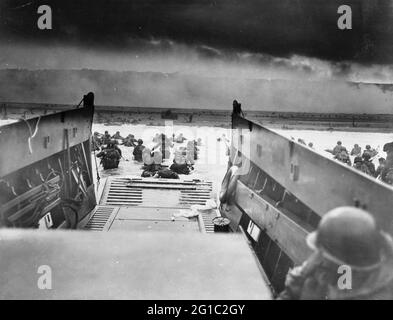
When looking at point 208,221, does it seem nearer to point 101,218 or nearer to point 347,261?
point 101,218

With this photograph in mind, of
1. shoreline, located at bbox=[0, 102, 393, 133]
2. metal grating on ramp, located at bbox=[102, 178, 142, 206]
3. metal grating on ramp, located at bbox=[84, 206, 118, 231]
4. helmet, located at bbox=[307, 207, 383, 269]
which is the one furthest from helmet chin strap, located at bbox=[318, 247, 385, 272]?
shoreline, located at bbox=[0, 102, 393, 133]

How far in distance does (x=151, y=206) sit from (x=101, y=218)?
804mm

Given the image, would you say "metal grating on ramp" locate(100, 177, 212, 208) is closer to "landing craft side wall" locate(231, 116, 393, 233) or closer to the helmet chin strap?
"landing craft side wall" locate(231, 116, 393, 233)

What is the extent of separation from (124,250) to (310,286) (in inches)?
39.4

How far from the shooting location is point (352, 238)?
53.3 inches

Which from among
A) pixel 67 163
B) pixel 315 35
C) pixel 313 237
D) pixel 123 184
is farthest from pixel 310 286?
Result: pixel 315 35

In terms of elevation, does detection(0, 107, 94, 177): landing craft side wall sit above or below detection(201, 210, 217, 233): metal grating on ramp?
above

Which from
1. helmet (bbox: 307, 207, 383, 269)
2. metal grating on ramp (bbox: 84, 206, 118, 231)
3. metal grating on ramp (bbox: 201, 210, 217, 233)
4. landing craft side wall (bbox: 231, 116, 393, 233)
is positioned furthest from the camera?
metal grating on ramp (bbox: 84, 206, 118, 231)

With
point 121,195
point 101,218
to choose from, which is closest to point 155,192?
point 121,195

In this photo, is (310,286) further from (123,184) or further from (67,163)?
(123,184)

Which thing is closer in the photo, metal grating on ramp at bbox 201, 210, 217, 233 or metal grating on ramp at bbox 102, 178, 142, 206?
metal grating on ramp at bbox 201, 210, 217, 233

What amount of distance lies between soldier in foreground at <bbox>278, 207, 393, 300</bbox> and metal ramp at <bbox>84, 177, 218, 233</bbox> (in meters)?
2.97

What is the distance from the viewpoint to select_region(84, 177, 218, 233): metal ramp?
186 inches

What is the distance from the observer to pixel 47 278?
68.4 inches
